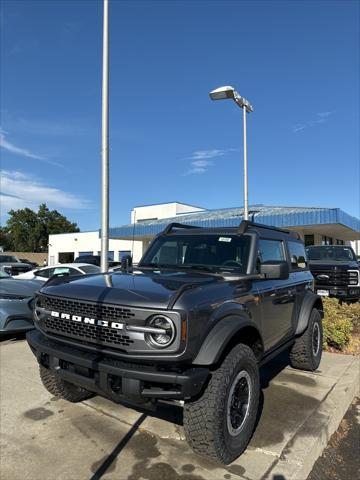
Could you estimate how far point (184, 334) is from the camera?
2896 millimetres

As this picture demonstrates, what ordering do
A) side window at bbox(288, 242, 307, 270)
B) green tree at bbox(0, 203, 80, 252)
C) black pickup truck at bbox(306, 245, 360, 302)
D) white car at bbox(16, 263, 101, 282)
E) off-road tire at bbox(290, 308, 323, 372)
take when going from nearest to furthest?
off-road tire at bbox(290, 308, 323, 372) < side window at bbox(288, 242, 307, 270) < white car at bbox(16, 263, 101, 282) < black pickup truck at bbox(306, 245, 360, 302) < green tree at bbox(0, 203, 80, 252)

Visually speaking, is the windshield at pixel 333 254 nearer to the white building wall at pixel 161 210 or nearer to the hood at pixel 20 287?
the hood at pixel 20 287

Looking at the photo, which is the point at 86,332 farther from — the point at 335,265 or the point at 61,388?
the point at 335,265

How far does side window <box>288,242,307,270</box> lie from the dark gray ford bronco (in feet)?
3.75

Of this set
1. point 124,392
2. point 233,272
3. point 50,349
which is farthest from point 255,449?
point 50,349

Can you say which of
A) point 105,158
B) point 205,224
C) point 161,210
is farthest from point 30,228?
point 105,158

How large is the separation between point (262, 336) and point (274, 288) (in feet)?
2.18

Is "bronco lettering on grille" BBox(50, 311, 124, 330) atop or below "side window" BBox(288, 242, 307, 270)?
below

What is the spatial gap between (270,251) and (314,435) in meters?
1.99

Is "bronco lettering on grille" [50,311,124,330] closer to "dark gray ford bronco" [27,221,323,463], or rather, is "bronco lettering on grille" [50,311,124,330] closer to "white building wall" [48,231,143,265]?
"dark gray ford bronco" [27,221,323,463]

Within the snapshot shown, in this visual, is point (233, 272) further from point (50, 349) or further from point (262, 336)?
point (50, 349)

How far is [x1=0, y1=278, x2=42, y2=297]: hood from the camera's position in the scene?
7427mm

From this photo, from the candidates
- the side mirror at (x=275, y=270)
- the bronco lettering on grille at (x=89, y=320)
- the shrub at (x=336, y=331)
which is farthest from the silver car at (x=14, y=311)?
the shrub at (x=336, y=331)

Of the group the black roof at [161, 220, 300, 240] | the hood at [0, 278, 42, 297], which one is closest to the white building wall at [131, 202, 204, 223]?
the hood at [0, 278, 42, 297]
